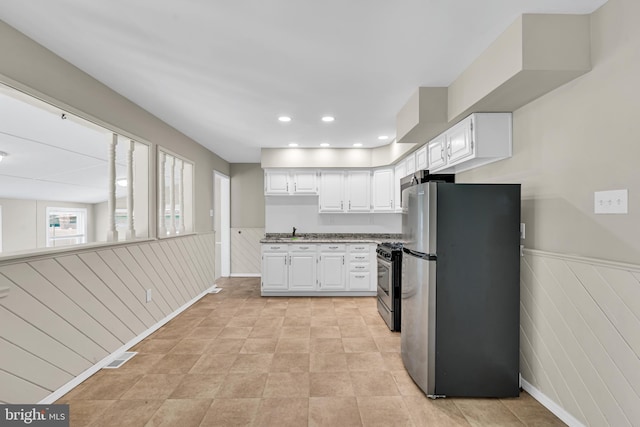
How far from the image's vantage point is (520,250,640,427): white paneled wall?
1566mm

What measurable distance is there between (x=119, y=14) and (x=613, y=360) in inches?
129

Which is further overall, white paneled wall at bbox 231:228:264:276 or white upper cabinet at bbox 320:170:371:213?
white paneled wall at bbox 231:228:264:276

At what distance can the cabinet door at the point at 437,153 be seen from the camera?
10.3ft

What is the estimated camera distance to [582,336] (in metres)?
1.83

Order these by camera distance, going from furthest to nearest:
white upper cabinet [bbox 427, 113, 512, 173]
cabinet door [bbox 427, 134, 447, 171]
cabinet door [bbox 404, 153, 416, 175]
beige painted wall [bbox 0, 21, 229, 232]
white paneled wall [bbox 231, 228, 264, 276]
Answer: white paneled wall [bbox 231, 228, 264, 276], cabinet door [bbox 404, 153, 416, 175], cabinet door [bbox 427, 134, 447, 171], white upper cabinet [bbox 427, 113, 512, 173], beige painted wall [bbox 0, 21, 229, 232]

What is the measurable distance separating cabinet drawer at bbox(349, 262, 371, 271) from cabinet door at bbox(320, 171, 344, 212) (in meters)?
1.03

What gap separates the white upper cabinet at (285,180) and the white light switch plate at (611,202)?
4.08m

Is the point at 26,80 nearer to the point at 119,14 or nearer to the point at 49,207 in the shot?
the point at 119,14

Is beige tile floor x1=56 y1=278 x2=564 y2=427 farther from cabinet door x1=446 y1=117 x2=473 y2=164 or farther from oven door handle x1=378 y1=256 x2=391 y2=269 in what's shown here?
cabinet door x1=446 y1=117 x2=473 y2=164

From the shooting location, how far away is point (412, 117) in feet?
9.76

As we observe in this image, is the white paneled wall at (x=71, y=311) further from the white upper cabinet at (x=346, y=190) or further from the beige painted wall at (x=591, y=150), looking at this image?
the beige painted wall at (x=591, y=150)

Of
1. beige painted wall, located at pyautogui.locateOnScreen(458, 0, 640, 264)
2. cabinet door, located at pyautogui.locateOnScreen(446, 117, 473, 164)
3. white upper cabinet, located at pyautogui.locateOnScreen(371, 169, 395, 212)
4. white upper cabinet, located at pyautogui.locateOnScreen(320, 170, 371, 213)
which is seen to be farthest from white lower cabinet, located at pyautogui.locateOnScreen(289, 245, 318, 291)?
beige painted wall, located at pyautogui.locateOnScreen(458, 0, 640, 264)

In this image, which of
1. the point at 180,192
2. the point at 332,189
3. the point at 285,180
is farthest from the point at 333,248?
the point at 180,192

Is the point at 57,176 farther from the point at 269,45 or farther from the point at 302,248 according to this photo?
the point at 269,45
